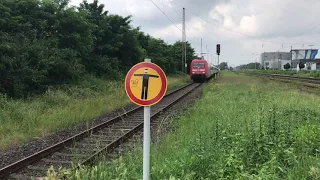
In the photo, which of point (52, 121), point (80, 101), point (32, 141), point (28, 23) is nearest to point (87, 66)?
point (28, 23)

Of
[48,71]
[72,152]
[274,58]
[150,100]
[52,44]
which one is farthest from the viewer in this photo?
[274,58]

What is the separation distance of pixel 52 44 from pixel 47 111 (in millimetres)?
7663

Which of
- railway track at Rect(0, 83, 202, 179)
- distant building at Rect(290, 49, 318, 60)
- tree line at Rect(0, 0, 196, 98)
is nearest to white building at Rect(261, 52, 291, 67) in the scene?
distant building at Rect(290, 49, 318, 60)

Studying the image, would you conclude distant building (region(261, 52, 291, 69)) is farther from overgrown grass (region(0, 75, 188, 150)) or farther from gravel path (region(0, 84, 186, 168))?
gravel path (region(0, 84, 186, 168))

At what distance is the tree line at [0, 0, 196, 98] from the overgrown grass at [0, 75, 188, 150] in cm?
96

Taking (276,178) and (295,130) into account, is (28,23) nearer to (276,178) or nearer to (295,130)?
(295,130)

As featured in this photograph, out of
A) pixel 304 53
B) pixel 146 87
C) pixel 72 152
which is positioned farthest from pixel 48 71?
pixel 304 53

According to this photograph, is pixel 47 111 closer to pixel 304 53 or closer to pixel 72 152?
pixel 72 152

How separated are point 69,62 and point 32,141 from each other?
11049mm

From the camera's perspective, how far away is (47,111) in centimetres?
1259

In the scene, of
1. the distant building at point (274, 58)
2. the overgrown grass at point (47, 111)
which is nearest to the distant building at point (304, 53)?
the distant building at point (274, 58)

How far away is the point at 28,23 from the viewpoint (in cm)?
1756

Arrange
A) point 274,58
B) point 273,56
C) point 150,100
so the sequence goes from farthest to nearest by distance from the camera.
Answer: point 273,56 < point 274,58 < point 150,100

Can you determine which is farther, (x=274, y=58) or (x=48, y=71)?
(x=274, y=58)
